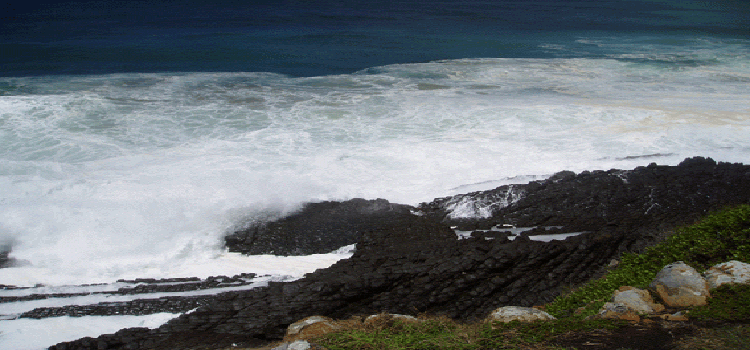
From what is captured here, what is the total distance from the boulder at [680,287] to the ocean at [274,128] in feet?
16.4

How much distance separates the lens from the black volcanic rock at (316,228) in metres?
9.37

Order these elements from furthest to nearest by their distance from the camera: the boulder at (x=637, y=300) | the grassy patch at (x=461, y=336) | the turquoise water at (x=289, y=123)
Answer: the turquoise water at (x=289, y=123)
the boulder at (x=637, y=300)
the grassy patch at (x=461, y=336)

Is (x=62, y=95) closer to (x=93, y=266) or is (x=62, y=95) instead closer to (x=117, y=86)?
(x=117, y=86)

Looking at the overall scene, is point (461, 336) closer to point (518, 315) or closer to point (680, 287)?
point (518, 315)

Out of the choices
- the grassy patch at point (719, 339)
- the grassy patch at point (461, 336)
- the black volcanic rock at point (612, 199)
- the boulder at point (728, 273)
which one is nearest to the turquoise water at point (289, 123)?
the black volcanic rock at point (612, 199)

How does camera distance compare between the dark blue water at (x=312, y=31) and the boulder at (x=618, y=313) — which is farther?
the dark blue water at (x=312, y=31)

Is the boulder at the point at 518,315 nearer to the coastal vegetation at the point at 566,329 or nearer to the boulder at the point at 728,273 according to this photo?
the coastal vegetation at the point at 566,329

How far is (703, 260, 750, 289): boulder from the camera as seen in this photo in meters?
6.05

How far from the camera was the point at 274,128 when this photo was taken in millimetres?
16375

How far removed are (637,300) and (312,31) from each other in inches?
1400

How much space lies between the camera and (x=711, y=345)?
4.79 meters

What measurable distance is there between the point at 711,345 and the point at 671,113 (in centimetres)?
1472

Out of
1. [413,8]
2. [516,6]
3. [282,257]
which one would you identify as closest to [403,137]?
[282,257]

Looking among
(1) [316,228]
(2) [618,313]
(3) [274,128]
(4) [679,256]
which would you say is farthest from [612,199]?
(3) [274,128]
